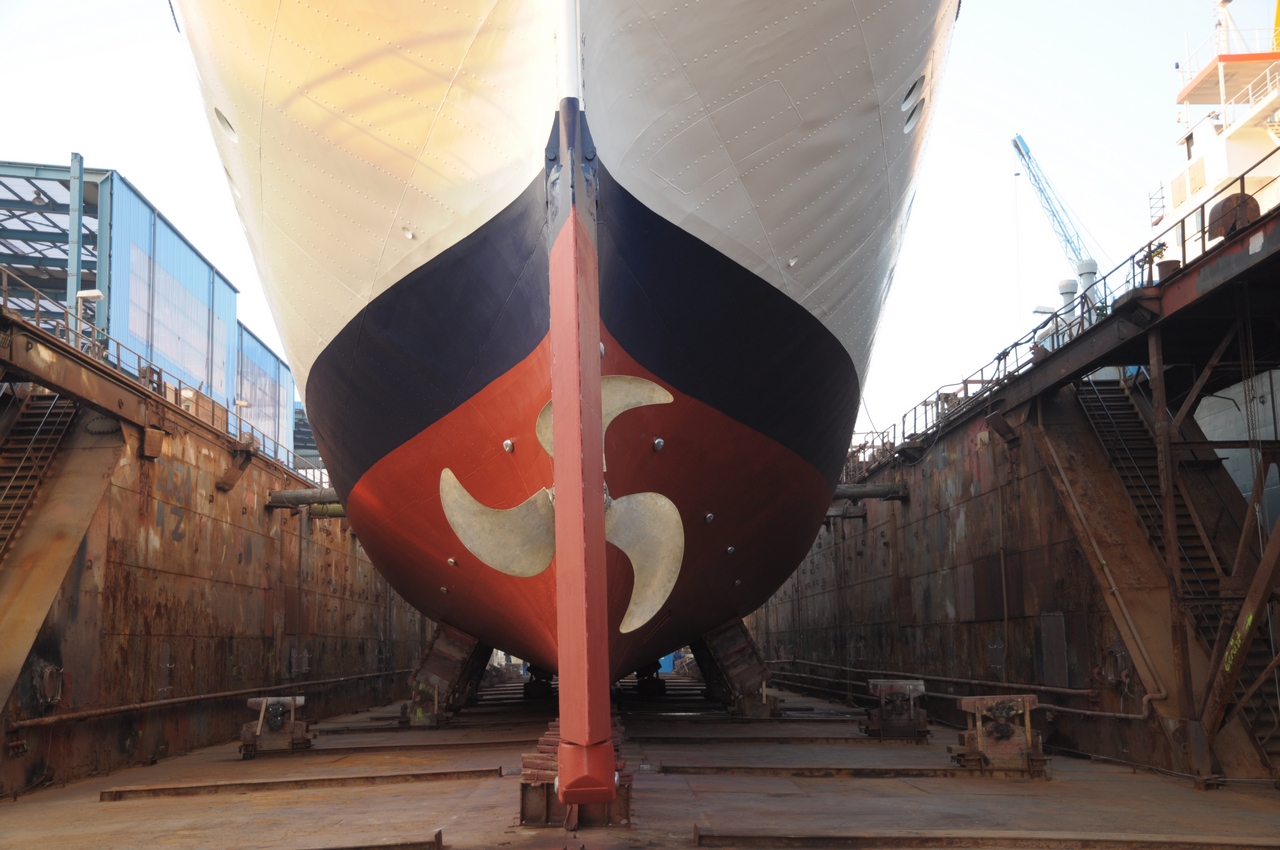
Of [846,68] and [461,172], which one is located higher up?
[846,68]

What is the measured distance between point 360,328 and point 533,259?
2.00 meters

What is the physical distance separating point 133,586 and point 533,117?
27.6 feet

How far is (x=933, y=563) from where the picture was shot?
1653 cm

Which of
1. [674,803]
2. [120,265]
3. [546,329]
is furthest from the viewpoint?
[120,265]

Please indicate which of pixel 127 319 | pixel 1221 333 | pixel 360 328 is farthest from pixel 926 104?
pixel 127 319

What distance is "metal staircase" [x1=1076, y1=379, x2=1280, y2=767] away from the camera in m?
9.42

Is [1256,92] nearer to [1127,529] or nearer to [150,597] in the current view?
[1127,529]

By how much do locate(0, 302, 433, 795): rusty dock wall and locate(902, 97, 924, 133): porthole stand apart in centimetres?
836

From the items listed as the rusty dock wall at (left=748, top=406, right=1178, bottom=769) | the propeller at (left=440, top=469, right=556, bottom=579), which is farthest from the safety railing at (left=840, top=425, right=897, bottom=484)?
the propeller at (left=440, top=469, right=556, bottom=579)

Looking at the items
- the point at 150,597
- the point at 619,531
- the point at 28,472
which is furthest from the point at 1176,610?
the point at 28,472

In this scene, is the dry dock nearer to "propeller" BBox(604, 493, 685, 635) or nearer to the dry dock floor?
the dry dock floor

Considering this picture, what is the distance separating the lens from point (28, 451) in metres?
11.3

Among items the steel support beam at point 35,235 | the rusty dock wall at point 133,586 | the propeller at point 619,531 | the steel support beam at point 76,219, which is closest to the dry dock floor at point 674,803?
the rusty dock wall at point 133,586

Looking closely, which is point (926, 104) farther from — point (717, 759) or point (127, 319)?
point (127, 319)
